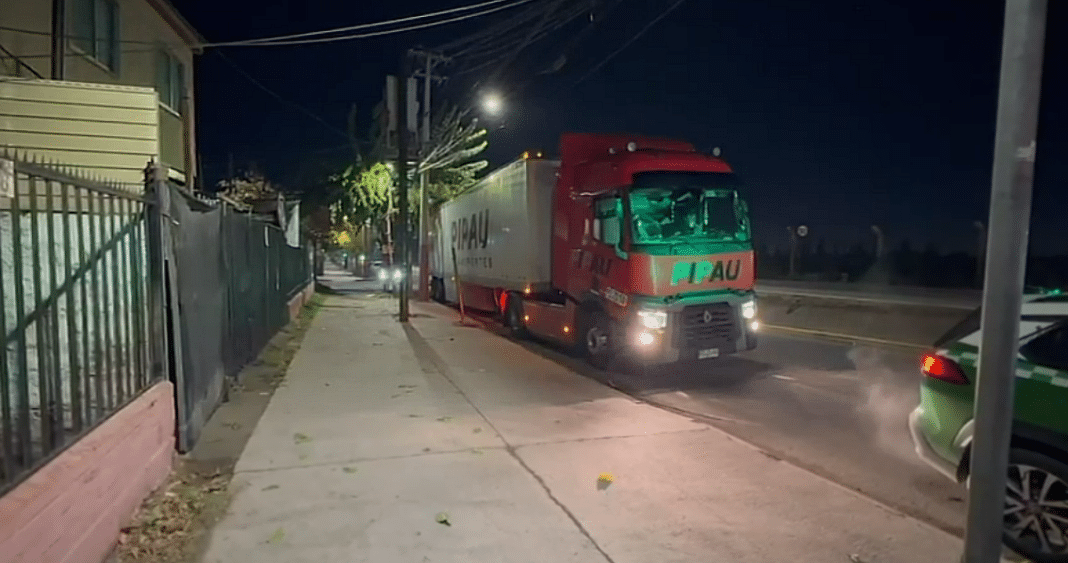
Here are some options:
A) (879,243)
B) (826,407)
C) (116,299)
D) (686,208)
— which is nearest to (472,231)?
(686,208)

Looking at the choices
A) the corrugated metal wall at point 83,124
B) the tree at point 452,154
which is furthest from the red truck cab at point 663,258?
the tree at point 452,154

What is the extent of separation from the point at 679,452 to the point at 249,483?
348 cm

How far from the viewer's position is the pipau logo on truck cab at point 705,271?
9.63 metres

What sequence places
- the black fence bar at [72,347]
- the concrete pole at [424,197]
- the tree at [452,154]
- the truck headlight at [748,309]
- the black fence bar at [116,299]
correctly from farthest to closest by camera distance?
the tree at [452,154]
the concrete pole at [424,197]
the truck headlight at [748,309]
the black fence bar at [116,299]
the black fence bar at [72,347]

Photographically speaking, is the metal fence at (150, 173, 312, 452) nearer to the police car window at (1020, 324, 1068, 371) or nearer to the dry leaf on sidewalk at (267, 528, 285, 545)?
the dry leaf on sidewalk at (267, 528, 285, 545)

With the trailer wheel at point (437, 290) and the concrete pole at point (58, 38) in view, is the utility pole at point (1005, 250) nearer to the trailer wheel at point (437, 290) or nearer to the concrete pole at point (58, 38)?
the concrete pole at point (58, 38)

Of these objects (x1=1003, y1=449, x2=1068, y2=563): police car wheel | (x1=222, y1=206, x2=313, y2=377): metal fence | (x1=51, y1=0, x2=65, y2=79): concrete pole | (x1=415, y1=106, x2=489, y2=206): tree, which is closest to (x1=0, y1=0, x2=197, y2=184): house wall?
(x1=51, y1=0, x2=65, y2=79): concrete pole

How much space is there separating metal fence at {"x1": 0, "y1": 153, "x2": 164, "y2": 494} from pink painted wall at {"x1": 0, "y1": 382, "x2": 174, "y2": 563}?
0.33 ft

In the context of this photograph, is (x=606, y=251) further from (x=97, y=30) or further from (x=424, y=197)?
(x=424, y=197)

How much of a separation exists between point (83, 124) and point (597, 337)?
7244 millimetres

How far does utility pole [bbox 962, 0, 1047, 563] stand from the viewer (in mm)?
2699

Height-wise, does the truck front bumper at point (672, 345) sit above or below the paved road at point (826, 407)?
above

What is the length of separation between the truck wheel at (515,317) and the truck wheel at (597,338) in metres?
2.67

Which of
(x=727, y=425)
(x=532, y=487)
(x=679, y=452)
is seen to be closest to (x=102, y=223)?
(x=532, y=487)
